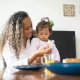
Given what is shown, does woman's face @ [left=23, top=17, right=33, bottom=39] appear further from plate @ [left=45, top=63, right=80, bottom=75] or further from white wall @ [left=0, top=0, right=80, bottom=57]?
white wall @ [left=0, top=0, right=80, bottom=57]

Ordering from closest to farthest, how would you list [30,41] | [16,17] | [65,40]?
[16,17] < [30,41] < [65,40]

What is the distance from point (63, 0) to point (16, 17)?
236 cm

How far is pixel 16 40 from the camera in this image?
1.56 meters

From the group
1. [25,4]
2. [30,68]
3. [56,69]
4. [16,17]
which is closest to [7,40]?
[16,17]

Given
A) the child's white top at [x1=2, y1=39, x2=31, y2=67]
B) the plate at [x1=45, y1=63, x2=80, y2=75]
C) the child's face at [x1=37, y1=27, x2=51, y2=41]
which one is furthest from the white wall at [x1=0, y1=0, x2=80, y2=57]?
the plate at [x1=45, y1=63, x2=80, y2=75]

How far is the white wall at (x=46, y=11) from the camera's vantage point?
3605 mm

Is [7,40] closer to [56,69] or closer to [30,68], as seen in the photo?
[30,68]

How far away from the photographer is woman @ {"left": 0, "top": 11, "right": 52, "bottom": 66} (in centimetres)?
152

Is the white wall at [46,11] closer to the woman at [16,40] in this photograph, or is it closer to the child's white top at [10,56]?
the woman at [16,40]

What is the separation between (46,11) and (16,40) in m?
2.31

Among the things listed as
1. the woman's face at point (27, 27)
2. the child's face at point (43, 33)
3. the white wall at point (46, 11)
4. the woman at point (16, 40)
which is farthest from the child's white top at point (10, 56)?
the white wall at point (46, 11)

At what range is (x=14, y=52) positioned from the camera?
4.99ft

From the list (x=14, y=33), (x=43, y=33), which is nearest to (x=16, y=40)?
(x=14, y=33)

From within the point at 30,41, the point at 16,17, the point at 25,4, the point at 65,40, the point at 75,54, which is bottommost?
the point at 75,54
